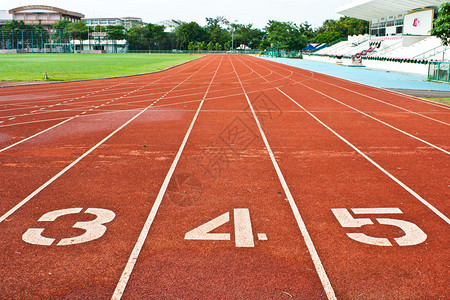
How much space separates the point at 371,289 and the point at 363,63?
47221 millimetres

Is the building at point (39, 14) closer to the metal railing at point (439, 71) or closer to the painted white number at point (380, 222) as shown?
the metal railing at point (439, 71)

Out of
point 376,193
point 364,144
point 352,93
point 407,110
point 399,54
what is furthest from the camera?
point 399,54

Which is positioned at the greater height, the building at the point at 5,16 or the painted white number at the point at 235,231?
the building at the point at 5,16

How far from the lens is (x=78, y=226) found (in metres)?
5.11

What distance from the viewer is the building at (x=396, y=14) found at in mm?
49594

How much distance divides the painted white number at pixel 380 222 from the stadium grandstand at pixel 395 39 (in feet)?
102

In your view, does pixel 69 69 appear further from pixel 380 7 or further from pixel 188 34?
pixel 188 34

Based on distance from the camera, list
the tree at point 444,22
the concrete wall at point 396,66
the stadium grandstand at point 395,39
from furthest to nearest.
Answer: the stadium grandstand at point 395,39 < the concrete wall at point 396,66 < the tree at point 444,22

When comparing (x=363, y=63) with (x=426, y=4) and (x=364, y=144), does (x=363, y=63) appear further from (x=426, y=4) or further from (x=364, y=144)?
(x=364, y=144)

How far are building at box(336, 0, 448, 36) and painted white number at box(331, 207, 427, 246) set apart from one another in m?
48.2

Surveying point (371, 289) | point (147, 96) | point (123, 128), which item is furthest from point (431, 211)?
point (147, 96)

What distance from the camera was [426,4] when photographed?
49.1 metres

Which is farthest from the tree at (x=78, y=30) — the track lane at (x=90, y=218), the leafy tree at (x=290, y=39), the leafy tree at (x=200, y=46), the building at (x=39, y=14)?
the track lane at (x=90, y=218)

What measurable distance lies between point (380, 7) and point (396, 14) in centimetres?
423
